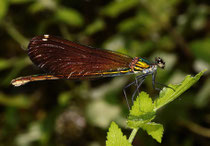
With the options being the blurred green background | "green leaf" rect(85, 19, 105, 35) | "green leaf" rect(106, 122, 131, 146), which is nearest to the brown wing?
"green leaf" rect(106, 122, 131, 146)

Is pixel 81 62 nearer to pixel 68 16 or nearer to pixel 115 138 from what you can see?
pixel 115 138

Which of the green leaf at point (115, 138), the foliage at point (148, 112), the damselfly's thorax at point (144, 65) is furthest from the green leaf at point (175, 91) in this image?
the damselfly's thorax at point (144, 65)

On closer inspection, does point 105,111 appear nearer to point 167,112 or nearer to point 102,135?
point 102,135

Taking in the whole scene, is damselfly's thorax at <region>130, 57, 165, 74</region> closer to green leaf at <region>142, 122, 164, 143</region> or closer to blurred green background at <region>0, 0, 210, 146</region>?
green leaf at <region>142, 122, 164, 143</region>

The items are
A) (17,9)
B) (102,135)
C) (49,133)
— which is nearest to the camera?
(49,133)

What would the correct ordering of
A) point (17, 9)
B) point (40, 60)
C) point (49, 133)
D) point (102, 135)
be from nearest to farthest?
point (40, 60), point (49, 133), point (102, 135), point (17, 9)

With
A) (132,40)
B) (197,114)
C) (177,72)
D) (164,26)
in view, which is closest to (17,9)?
(132,40)
